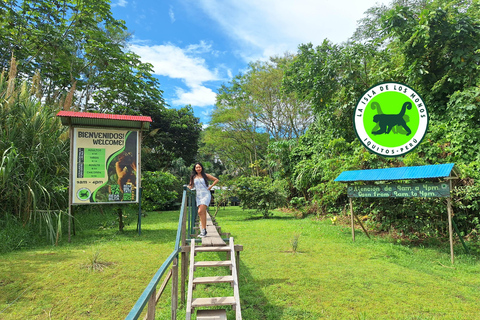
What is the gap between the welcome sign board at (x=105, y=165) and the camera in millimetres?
7855

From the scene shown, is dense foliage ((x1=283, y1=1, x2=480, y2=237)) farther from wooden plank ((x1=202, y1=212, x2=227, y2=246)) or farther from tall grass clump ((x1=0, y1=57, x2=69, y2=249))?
tall grass clump ((x1=0, y1=57, x2=69, y2=249))

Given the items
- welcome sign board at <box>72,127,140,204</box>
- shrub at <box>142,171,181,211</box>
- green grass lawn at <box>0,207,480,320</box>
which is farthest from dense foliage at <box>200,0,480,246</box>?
welcome sign board at <box>72,127,140,204</box>

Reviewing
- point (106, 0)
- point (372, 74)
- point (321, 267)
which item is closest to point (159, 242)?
point (321, 267)

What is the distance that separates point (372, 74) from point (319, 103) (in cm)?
219

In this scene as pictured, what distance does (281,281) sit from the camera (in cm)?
474

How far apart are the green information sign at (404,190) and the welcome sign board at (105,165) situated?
6.17 m

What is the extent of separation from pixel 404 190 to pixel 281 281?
3672 mm

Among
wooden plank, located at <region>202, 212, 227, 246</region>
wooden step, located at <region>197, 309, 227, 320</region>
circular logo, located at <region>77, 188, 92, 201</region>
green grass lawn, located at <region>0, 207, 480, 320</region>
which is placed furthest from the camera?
circular logo, located at <region>77, 188, 92, 201</region>

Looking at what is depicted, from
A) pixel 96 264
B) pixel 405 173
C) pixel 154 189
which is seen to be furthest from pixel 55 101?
pixel 405 173

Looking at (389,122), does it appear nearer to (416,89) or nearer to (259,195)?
(416,89)

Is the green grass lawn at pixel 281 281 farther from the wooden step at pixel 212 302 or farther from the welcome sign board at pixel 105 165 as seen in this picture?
the welcome sign board at pixel 105 165

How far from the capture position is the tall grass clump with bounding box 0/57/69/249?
6879 millimetres

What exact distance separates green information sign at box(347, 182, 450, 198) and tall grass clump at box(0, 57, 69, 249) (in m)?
7.59

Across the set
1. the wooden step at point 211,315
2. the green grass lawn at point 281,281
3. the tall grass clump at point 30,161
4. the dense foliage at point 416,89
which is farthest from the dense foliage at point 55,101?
the dense foliage at point 416,89
